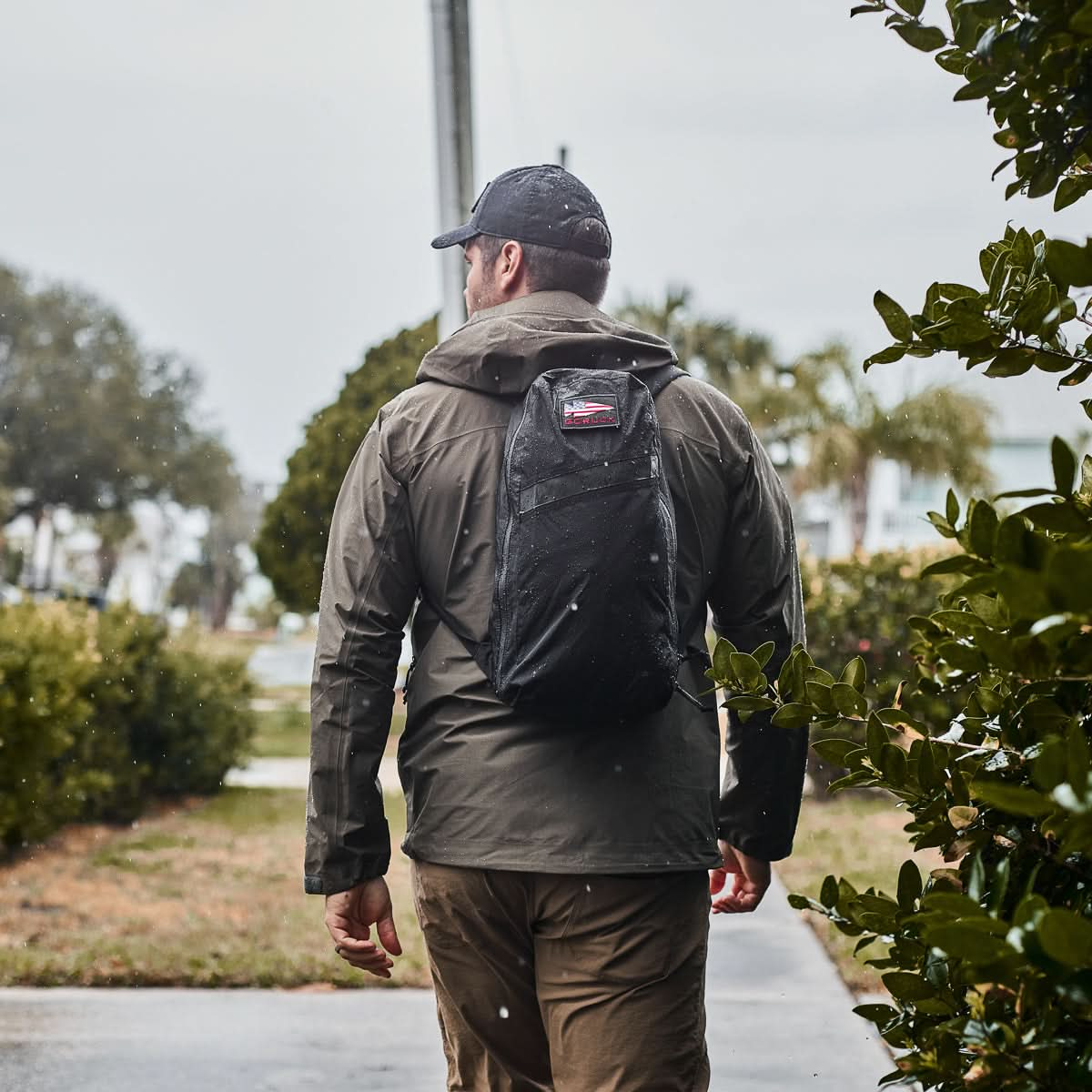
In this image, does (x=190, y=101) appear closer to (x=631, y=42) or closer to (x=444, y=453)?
(x=631, y=42)

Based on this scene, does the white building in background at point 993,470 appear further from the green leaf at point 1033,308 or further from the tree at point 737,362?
the green leaf at point 1033,308

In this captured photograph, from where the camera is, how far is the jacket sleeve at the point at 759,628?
244 centimetres

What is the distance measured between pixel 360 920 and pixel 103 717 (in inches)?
242

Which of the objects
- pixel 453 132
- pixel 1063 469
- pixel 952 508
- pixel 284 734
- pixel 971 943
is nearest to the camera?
pixel 971 943

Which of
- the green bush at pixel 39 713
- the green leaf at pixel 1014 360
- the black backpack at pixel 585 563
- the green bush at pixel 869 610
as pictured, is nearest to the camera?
the green leaf at pixel 1014 360

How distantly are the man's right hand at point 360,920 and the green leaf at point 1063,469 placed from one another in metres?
1.46

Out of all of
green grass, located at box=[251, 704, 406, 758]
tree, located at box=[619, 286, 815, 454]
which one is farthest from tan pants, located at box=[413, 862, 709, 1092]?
tree, located at box=[619, 286, 815, 454]

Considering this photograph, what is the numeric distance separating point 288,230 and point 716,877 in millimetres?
25561

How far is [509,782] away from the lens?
2178 millimetres

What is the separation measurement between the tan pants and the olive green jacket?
0.06 m

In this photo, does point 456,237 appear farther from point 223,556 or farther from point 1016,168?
point 223,556

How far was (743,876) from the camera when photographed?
2.55m

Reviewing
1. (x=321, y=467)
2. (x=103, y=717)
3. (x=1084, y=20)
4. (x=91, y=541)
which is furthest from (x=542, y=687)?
(x=91, y=541)

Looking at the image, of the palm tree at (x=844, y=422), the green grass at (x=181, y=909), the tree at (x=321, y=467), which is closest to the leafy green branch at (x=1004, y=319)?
the tree at (x=321, y=467)
